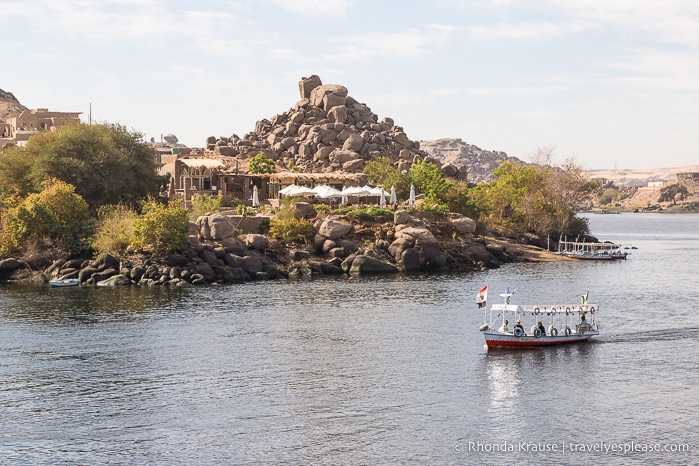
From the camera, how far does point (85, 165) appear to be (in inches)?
4589

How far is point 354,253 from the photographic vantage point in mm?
112750

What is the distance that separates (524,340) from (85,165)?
7034cm

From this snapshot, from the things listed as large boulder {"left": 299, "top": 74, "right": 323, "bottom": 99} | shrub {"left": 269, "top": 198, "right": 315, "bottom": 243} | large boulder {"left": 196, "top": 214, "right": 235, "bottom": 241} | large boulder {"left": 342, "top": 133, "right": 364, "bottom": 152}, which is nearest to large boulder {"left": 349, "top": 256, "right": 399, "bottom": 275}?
shrub {"left": 269, "top": 198, "right": 315, "bottom": 243}

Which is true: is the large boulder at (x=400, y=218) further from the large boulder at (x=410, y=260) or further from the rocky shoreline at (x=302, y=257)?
the large boulder at (x=410, y=260)

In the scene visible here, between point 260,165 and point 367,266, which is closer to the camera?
point 367,266

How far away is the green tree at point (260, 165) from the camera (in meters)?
152

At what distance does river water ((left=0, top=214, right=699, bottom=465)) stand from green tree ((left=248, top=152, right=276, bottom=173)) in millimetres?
63551

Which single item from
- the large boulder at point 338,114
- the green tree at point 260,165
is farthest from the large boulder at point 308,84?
the green tree at point 260,165

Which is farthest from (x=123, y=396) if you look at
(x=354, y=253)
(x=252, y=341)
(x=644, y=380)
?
(x=354, y=253)

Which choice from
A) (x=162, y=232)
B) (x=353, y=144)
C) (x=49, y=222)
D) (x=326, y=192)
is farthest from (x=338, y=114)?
(x=49, y=222)

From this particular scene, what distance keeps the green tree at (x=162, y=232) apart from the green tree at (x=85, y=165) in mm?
15854

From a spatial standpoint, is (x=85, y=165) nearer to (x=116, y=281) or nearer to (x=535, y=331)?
(x=116, y=281)

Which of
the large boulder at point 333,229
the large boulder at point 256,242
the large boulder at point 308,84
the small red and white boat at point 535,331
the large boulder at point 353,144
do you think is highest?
the large boulder at point 308,84

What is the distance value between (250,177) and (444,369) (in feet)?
304
